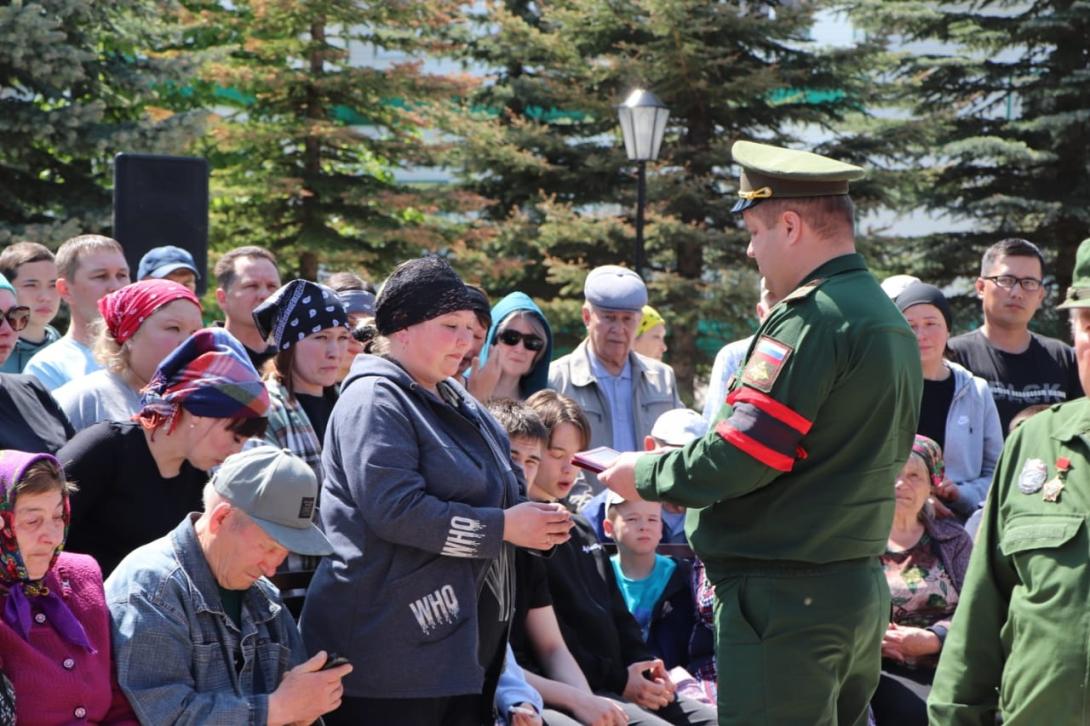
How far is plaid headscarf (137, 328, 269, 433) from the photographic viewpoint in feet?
12.4

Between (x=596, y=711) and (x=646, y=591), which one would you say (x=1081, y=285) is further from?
(x=646, y=591)

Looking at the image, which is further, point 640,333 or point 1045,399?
point 640,333

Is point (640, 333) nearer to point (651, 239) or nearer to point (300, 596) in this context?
point (300, 596)

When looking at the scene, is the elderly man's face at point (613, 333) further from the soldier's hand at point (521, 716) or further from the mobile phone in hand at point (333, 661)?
the mobile phone in hand at point (333, 661)

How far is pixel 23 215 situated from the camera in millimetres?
13062

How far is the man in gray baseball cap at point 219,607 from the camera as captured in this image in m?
3.28

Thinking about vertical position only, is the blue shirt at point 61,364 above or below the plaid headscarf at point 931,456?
above

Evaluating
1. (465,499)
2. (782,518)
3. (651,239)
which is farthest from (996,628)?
(651,239)

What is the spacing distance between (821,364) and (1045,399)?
13.3 ft

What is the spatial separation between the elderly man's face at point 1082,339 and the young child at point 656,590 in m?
2.72

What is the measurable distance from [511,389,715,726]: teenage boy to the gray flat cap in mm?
1201

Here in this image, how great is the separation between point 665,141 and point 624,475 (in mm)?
15287

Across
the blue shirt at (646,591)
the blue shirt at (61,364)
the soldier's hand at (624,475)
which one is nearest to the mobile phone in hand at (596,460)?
the soldier's hand at (624,475)

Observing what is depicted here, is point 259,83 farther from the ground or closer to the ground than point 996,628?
farther from the ground
